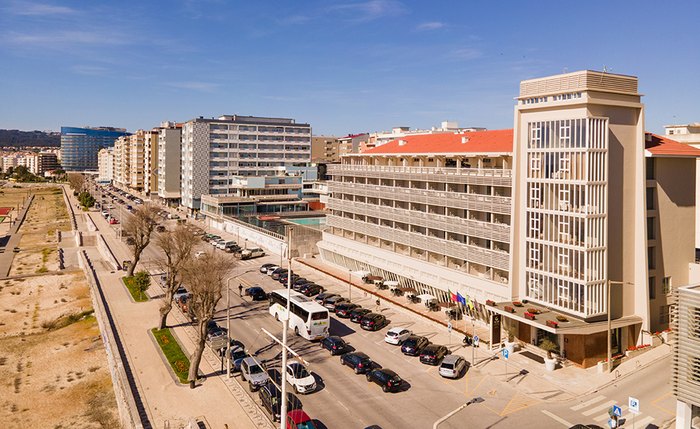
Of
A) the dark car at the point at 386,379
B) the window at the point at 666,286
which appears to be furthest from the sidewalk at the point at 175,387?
the window at the point at 666,286

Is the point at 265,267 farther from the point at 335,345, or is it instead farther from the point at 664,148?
the point at 664,148

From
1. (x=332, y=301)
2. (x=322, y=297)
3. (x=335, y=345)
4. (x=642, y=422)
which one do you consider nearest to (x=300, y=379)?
(x=335, y=345)

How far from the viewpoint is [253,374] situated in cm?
3716

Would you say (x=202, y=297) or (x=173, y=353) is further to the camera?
(x=173, y=353)

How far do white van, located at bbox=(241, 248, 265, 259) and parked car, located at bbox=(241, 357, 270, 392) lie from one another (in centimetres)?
4781


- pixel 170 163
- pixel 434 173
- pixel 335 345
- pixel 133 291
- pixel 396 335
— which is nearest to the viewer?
pixel 335 345

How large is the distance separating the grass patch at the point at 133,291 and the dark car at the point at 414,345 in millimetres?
33547

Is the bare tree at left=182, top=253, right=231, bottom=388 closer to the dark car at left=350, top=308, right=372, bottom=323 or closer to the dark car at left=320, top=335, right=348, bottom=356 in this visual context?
the dark car at left=320, top=335, right=348, bottom=356

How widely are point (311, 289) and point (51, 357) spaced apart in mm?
28258

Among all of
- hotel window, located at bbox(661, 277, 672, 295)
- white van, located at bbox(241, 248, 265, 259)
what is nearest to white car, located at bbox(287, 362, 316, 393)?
hotel window, located at bbox(661, 277, 672, 295)

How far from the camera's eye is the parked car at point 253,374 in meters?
36.2

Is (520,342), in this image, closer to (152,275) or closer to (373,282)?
(373,282)

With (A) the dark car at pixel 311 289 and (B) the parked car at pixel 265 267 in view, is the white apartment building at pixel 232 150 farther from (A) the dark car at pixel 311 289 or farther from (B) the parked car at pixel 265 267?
(A) the dark car at pixel 311 289

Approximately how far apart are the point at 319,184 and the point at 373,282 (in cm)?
6868
